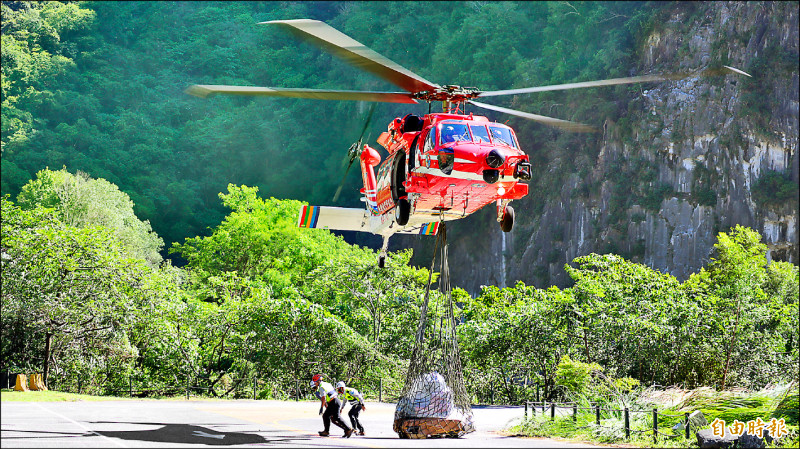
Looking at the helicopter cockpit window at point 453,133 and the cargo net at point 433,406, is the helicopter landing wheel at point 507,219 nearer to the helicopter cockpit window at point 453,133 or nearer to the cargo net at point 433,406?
the cargo net at point 433,406

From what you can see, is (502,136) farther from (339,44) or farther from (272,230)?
(272,230)

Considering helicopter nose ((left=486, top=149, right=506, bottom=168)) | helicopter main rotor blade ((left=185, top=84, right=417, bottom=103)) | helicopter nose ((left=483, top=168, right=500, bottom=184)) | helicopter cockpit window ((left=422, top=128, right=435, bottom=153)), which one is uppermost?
helicopter main rotor blade ((left=185, top=84, right=417, bottom=103))

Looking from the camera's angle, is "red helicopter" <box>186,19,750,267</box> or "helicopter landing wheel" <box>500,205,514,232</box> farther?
"helicopter landing wheel" <box>500,205,514,232</box>

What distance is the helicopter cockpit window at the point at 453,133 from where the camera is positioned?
1369cm

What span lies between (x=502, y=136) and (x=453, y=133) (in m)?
0.99

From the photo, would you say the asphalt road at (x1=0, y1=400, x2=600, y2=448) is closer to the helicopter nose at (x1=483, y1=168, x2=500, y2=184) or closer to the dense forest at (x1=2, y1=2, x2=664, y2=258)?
the helicopter nose at (x1=483, y1=168, x2=500, y2=184)

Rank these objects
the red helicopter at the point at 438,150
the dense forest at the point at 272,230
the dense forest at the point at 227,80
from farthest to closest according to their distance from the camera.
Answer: the dense forest at the point at 227,80 → the dense forest at the point at 272,230 → the red helicopter at the point at 438,150

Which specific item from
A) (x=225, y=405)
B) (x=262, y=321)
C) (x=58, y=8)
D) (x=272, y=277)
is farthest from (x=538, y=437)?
(x=58, y=8)

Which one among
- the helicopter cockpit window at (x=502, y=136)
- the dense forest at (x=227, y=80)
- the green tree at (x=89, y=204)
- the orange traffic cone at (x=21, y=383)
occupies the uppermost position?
the dense forest at (x=227, y=80)

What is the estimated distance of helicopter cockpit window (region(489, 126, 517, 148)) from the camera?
14.1 m

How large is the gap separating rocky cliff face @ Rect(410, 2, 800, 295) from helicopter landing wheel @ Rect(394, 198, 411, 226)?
132ft

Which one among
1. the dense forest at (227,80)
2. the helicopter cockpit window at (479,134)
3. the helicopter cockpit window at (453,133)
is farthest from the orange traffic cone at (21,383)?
the dense forest at (227,80)

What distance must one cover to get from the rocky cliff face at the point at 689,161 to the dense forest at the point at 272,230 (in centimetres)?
104

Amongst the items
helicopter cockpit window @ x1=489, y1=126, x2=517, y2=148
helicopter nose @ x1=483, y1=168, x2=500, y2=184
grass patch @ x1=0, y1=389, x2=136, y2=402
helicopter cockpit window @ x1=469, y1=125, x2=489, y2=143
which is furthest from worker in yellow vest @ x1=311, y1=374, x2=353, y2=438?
grass patch @ x1=0, y1=389, x2=136, y2=402
